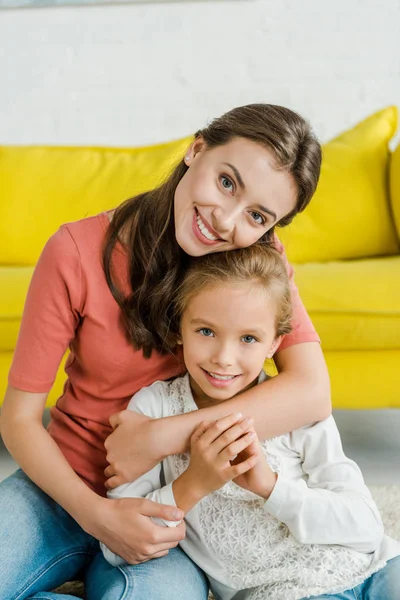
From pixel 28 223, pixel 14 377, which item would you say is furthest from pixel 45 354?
pixel 28 223

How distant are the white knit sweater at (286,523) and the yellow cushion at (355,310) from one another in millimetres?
746

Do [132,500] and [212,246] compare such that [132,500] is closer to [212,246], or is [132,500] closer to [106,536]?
[106,536]

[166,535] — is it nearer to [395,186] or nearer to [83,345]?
[83,345]

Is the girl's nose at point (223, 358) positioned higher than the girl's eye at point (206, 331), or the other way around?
the girl's eye at point (206, 331)

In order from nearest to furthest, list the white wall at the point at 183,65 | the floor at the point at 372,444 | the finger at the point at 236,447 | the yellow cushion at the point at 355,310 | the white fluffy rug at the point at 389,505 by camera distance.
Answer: the finger at the point at 236,447 < the white fluffy rug at the point at 389,505 < the yellow cushion at the point at 355,310 < the floor at the point at 372,444 < the white wall at the point at 183,65

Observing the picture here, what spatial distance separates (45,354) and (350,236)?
1.43 metres

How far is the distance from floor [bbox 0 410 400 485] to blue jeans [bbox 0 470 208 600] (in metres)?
0.88

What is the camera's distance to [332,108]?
10.3ft

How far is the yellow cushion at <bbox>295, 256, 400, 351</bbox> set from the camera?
6.51ft

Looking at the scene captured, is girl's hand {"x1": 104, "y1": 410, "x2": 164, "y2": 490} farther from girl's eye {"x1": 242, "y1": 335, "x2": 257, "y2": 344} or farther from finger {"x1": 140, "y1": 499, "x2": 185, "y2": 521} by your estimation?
girl's eye {"x1": 242, "y1": 335, "x2": 257, "y2": 344}

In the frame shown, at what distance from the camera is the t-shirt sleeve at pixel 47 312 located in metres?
1.24

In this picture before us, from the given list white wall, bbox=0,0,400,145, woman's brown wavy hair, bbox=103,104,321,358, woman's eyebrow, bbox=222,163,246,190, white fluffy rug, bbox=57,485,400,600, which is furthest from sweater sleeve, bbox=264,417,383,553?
white wall, bbox=0,0,400,145

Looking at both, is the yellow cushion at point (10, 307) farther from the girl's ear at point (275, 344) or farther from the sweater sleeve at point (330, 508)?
the sweater sleeve at point (330, 508)

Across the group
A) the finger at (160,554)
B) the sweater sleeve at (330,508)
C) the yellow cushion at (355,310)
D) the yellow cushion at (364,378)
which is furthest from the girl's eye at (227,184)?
the yellow cushion at (364,378)
